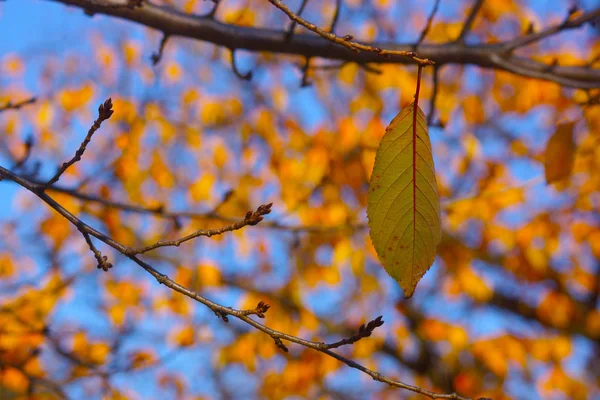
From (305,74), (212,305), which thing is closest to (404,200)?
(212,305)

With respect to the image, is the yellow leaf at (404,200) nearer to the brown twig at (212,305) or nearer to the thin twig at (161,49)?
the brown twig at (212,305)

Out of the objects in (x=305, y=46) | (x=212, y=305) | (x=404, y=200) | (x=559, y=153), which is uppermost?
(x=305, y=46)

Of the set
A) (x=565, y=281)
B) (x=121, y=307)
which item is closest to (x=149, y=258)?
(x=121, y=307)

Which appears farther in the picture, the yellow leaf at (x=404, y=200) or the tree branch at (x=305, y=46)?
the tree branch at (x=305, y=46)

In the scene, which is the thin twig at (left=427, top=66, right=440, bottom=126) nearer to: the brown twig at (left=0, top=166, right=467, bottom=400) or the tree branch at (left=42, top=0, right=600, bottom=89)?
the tree branch at (left=42, top=0, right=600, bottom=89)

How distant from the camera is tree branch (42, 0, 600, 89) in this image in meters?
1.54

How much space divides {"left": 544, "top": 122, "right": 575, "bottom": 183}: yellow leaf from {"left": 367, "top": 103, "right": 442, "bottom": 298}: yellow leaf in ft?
2.74

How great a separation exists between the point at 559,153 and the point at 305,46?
79cm

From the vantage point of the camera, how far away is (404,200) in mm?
884

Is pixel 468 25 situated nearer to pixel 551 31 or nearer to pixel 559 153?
pixel 551 31

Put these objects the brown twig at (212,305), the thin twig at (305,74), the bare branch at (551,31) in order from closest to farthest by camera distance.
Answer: the brown twig at (212,305), the bare branch at (551,31), the thin twig at (305,74)

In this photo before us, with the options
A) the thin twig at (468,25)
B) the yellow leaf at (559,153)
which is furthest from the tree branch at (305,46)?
the yellow leaf at (559,153)

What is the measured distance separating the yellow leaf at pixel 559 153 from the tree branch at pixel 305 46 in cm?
13

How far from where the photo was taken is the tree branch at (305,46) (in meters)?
1.54
